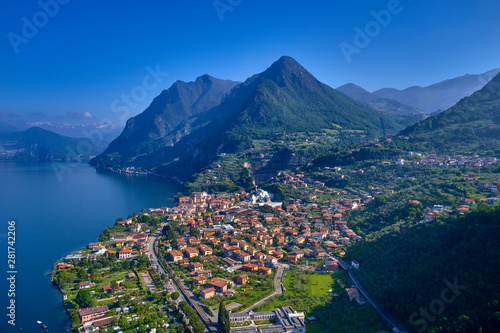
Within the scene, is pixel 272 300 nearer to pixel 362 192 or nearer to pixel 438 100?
pixel 362 192

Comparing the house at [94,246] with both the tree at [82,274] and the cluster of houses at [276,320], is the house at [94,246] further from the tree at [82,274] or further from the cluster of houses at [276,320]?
the cluster of houses at [276,320]

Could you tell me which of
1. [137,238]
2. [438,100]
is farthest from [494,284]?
[438,100]

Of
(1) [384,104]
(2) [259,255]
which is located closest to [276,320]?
(2) [259,255]

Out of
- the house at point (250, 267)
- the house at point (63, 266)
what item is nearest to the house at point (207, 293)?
the house at point (250, 267)

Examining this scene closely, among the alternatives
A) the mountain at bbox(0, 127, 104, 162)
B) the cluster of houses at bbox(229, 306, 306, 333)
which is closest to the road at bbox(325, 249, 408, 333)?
the cluster of houses at bbox(229, 306, 306, 333)

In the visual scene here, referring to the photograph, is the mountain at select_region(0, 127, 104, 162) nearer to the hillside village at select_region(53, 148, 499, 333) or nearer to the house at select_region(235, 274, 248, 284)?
the hillside village at select_region(53, 148, 499, 333)

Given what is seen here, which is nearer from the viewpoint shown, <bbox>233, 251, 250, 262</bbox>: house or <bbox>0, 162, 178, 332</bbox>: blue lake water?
<bbox>0, 162, 178, 332</bbox>: blue lake water

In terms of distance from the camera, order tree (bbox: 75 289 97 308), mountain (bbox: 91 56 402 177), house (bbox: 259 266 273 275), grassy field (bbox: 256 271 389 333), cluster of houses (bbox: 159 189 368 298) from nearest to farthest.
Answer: grassy field (bbox: 256 271 389 333) < tree (bbox: 75 289 97 308) < house (bbox: 259 266 273 275) < cluster of houses (bbox: 159 189 368 298) < mountain (bbox: 91 56 402 177)
